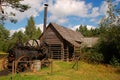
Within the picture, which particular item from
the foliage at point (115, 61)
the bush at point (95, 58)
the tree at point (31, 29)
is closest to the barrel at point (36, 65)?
the bush at point (95, 58)

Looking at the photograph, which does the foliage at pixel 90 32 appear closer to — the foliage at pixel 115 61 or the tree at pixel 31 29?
the tree at pixel 31 29

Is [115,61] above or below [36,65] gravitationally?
above

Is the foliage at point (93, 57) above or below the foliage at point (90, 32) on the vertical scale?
below

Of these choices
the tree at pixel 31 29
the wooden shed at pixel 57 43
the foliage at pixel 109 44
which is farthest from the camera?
the tree at pixel 31 29

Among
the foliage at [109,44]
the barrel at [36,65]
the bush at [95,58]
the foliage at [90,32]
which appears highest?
the foliage at [90,32]

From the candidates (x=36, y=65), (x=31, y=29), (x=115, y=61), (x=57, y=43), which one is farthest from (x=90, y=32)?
(x=36, y=65)

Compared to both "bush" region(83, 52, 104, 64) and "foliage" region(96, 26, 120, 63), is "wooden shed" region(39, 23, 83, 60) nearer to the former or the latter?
"bush" region(83, 52, 104, 64)

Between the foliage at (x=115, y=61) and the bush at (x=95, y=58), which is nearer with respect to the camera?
the foliage at (x=115, y=61)

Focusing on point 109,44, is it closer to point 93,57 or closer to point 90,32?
point 93,57

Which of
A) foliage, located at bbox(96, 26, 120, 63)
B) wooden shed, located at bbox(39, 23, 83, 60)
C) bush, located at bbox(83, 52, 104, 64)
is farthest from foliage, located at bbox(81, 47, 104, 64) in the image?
wooden shed, located at bbox(39, 23, 83, 60)

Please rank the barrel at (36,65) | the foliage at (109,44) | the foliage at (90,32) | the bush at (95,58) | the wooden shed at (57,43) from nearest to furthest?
the barrel at (36,65)
the foliage at (109,44)
the bush at (95,58)
the wooden shed at (57,43)
the foliage at (90,32)

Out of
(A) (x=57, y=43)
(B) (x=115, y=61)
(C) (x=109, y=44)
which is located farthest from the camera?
(A) (x=57, y=43)

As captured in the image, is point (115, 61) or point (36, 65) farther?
point (115, 61)

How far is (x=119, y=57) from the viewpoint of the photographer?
32.3 m
